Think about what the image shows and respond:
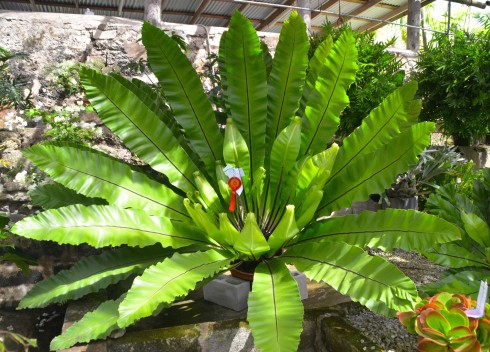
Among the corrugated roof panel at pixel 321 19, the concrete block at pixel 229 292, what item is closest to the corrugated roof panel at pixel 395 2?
the corrugated roof panel at pixel 321 19

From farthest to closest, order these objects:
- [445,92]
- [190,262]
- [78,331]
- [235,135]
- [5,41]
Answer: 1. [445,92]
2. [5,41]
3. [235,135]
4. [190,262]
5. [78,331]

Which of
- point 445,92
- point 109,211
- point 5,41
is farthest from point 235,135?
point 445,92

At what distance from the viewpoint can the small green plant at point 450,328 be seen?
1.14 meters

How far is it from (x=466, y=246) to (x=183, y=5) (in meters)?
4.61

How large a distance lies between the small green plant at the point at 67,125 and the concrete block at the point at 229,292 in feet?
3.59

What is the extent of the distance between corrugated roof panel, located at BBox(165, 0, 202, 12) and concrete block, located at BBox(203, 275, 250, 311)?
416 cm

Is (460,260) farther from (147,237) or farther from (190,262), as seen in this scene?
(147,237)

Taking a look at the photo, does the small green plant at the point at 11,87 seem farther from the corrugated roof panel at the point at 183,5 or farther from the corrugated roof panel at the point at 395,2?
the corrugated roof panel at the point at 395,2

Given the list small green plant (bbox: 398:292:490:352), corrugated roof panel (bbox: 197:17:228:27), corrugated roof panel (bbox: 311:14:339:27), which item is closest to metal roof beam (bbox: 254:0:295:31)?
corrugated roof panel (bbox: 197:17:228:27)

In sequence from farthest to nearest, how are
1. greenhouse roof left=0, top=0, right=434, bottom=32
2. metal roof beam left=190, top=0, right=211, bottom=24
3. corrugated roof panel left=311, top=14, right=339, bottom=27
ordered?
corrugated roof panel left=311, top=14, right=339, bottom=27 < metal roof beam left=190, top=0, right=211, bottom=24 < greenhouse roof left=0, top=0, right=434, bottom=32

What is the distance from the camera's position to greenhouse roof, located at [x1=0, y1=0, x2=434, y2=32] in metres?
4.82

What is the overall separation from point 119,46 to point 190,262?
1.84 metres

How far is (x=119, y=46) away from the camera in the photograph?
2795 millimetres

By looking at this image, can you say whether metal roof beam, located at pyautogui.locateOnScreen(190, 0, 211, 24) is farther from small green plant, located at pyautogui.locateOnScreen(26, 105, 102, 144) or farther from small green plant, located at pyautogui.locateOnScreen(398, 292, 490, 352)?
small green plant, located at pyautogui.locateOnScreen(398, 292, 490, 352)
